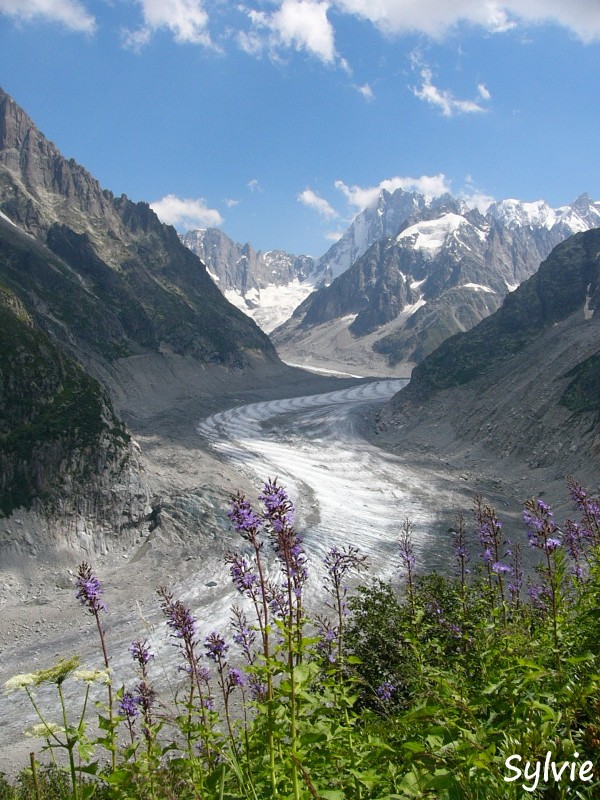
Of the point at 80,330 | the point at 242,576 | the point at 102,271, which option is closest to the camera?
the point at 242,576

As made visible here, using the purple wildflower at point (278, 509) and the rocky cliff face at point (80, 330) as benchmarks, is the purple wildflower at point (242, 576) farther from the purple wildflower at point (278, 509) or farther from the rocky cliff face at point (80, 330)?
the rocky cliff face at point (80, 330)

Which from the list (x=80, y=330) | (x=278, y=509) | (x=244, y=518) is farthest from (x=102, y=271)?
(x=278, y=509)

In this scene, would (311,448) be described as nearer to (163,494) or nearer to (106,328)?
(163,494)

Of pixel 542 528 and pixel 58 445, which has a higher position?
pixel 542 528

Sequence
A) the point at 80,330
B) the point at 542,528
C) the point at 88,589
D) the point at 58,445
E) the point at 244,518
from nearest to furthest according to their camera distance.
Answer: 1. the point at 244,518
2. the point at 88,589
3. the point at 542,528
4. the point at 58,445
5. the point at 80,330

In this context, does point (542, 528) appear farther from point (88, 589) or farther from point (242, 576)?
point (88, 589)

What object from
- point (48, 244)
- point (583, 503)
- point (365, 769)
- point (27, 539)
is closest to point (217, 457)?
point (27, 539)

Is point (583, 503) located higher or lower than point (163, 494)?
higher

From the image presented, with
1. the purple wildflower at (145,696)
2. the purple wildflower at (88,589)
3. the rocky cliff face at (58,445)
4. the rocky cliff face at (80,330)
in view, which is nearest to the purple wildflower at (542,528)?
the purple wildflower at (145,696)

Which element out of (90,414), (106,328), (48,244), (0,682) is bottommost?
(0,682)

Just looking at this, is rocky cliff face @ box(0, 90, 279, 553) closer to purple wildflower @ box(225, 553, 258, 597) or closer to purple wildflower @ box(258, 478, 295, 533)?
purple wildflower @ box(225, 553, 258, 597)

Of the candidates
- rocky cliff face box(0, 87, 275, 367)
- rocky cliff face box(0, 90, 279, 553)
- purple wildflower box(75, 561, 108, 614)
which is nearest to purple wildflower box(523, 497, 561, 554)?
purple wildflower box(75, 561, 108, 614)
